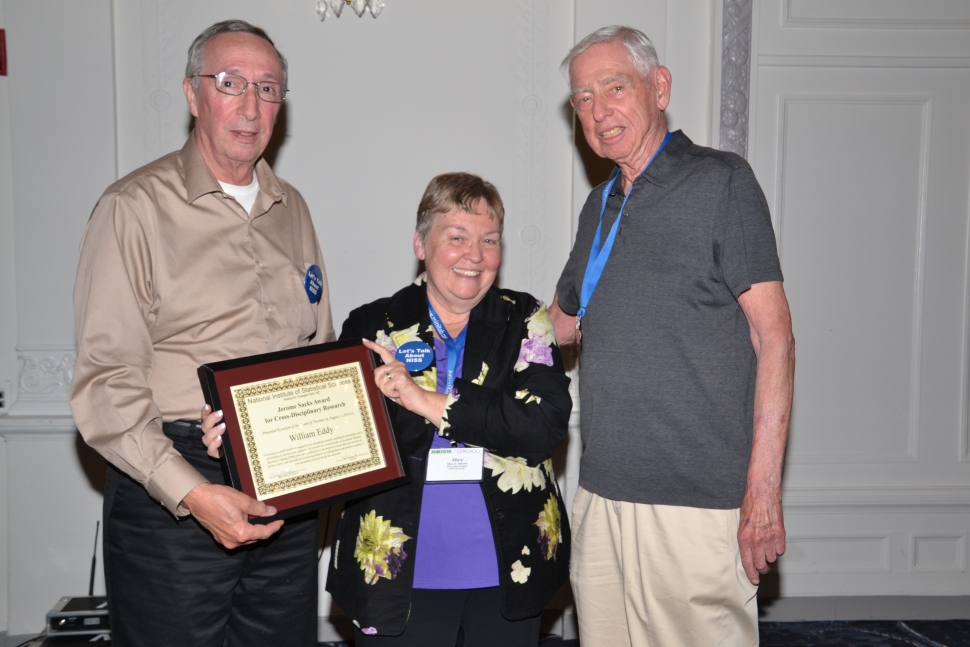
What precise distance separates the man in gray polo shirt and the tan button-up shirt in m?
0.98

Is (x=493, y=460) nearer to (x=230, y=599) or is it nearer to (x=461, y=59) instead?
(x=230, y=599)

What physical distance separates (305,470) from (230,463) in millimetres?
190

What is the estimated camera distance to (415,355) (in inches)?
83.8

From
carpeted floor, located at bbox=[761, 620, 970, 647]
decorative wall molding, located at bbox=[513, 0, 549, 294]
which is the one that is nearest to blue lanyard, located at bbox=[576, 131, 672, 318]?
decorative wall molding, located at bbox=[513, 0, 549, 294]

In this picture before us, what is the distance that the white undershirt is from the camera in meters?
2.21

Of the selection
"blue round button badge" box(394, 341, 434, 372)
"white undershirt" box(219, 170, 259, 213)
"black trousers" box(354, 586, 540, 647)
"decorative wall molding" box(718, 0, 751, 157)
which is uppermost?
"decorative wall molding" box(718, 0, 751, 157)

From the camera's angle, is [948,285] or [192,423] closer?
[192,423]

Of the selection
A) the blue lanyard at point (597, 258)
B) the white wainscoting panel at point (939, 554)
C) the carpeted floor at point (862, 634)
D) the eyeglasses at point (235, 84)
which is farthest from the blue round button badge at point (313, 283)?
the white wainscoting panel at point (939, 554)

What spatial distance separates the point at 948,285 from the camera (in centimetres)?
388

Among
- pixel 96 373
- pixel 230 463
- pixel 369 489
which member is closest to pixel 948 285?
pixel 369 489

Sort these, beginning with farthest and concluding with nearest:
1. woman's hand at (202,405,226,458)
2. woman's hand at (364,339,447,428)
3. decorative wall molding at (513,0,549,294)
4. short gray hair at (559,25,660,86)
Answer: decorative wall molding at (513,0,549,294) → short gray hair at (559,25,660,86) → woman's hand at (364,339,447,428) → woman's hand at (202,405,226,458)

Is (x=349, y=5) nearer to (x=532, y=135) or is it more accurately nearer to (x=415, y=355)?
(x=532, y=135)

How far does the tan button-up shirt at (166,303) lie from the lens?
1935 millimetres

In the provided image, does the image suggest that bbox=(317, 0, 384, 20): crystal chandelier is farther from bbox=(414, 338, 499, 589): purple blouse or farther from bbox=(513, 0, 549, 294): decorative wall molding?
bbox=(414, 338, 499, 589): purple blouse
